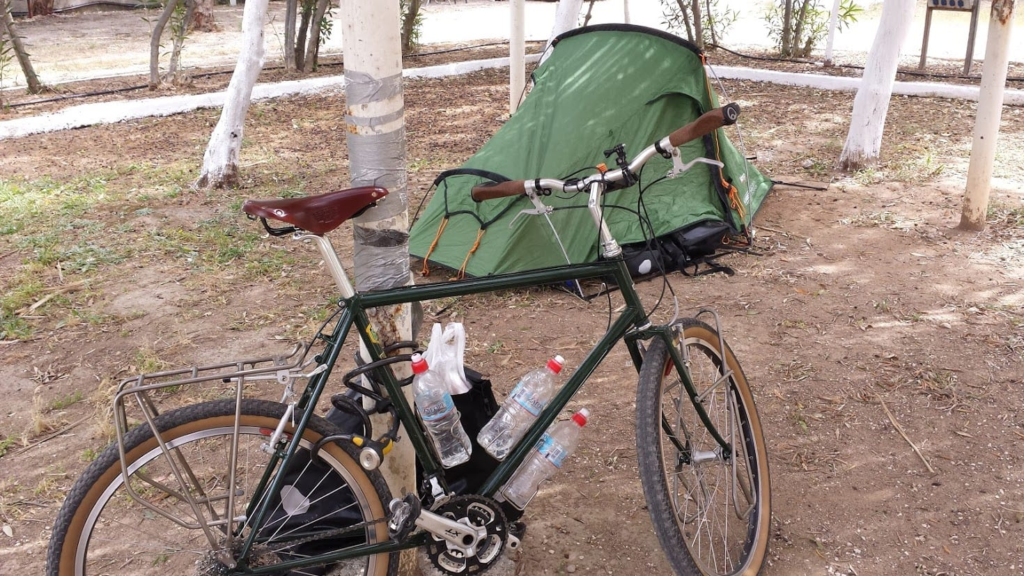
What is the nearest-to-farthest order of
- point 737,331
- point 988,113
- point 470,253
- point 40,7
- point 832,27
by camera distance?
point 737,331
point 470,253
point 988,113
point 832,27
point 40,7

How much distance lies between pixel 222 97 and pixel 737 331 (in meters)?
7.19

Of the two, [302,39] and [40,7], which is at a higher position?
[40,7]

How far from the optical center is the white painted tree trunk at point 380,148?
2076mm

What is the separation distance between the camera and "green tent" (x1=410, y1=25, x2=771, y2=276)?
458 cm

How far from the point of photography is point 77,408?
3.45 meters

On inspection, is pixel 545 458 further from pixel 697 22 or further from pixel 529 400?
pixel 697 22

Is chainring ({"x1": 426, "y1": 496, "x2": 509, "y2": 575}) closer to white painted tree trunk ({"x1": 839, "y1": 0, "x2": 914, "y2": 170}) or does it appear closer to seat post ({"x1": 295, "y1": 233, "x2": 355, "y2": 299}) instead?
seat post ({"x1": 295, "y1": 233, "x2": 355, "y2": 299})

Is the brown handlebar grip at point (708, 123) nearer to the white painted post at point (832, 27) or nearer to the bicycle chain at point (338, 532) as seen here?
the bicycle chain at point (338, 532)

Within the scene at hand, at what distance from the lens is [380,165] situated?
7.18 ft

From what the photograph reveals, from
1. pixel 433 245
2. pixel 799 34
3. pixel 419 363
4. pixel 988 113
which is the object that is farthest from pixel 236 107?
pixel 799 34

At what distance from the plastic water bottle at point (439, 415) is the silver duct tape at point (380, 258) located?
0.36 metres

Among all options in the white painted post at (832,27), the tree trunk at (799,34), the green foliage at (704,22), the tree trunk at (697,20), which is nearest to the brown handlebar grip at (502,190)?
the white painted post at (832,27)

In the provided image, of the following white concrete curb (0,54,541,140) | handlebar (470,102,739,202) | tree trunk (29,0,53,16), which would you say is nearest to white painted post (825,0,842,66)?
white concrete curb (0,54,541,140)

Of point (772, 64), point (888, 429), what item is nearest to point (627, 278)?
point (888, 429)
